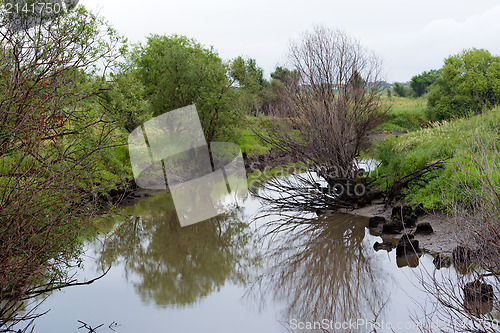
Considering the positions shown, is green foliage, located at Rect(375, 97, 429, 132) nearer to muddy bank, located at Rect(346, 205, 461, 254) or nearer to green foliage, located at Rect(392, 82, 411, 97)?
green foliage, located at Rect(392, 82, 411, 97)

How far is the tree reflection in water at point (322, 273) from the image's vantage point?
22.1ft

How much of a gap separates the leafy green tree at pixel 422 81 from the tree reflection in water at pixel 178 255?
4767cm

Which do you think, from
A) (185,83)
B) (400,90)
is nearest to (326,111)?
(185,83)

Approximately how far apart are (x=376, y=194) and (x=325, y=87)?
10.7ft

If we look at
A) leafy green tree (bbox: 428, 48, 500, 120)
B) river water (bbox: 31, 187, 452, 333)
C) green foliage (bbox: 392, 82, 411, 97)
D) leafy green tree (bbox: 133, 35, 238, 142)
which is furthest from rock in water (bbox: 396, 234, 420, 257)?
green foliage (bbox: 392, 82, 411, 97)

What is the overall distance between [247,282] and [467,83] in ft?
97.1

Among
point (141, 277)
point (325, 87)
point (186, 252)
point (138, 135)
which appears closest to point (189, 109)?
point (138, 135)

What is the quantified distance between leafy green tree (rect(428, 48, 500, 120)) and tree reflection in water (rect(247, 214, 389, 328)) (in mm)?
24398

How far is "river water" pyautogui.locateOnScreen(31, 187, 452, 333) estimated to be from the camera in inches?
254

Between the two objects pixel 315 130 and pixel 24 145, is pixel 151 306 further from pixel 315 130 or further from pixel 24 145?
pixel 315 130

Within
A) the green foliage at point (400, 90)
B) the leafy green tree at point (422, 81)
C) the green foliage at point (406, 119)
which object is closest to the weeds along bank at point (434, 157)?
the green foliage at point (406, 119)

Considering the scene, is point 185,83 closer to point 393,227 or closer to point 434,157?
point 434,157

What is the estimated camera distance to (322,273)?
323 inches

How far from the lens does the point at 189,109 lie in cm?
2186
